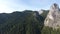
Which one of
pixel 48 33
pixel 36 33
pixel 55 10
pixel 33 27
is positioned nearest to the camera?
pixel 48 33

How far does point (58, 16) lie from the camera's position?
643 ft

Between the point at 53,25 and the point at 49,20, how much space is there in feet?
39.8


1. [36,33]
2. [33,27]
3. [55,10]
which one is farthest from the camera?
[55,10]

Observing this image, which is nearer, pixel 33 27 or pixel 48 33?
pixel 48 33

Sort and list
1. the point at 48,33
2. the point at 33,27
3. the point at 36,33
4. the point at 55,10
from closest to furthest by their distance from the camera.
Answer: the point at 48,33 < the point at 36,33 < the point at 33,27 < the point at 55,10

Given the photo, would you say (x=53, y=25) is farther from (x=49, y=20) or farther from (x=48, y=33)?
(x=48, y=33)

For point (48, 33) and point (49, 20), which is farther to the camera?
point (49, 20)

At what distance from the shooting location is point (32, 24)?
195375 mm

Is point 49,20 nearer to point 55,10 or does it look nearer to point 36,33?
point 55,10

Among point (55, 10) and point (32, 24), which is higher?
point (55, 10)

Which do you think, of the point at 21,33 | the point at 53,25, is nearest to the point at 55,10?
the point at 53,25

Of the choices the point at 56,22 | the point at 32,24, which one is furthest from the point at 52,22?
the point at 32,24

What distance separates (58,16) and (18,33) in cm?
5079

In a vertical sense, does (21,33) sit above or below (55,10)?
below
